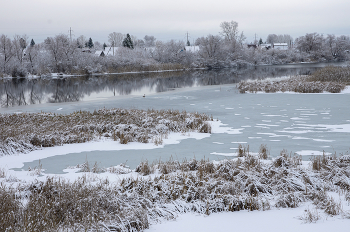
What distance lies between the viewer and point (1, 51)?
59.2 m

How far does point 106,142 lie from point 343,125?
930 cm

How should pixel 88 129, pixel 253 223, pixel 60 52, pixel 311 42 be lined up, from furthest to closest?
1. pixel 311 42
2. pixel 60 52
3. pixel 88 129
4. pixel 253 223

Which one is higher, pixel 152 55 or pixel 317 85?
pixel 152 55

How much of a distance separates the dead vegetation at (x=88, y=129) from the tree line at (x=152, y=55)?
46.3 meters

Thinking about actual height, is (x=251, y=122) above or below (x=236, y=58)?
below

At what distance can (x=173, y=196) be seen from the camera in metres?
6.09

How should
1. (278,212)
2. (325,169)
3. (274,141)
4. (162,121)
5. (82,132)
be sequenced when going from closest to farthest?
1. (278,212)
2. (325,169)
3. (274,141)
4. (82,132)
5. (162,121)

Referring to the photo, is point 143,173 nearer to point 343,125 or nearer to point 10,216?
point 10,216

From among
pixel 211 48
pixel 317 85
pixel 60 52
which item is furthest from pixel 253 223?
pixel 211 48

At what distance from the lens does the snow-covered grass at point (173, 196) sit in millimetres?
4984

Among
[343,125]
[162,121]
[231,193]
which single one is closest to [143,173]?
[231,193]

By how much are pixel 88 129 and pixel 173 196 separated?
7651 millimetres

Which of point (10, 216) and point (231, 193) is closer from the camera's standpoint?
point (10, 216)

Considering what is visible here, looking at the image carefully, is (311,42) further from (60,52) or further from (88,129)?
(88,129)
